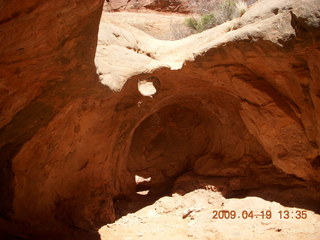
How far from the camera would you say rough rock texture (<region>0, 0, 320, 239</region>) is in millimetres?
3619

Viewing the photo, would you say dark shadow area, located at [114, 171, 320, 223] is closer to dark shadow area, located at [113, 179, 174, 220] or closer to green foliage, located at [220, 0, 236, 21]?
dark shadow area, located at [113, 179, 174, 220]

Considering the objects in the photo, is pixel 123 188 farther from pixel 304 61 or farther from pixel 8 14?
pixel 8 14

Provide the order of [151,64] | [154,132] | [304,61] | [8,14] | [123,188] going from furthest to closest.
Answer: [154,132] < [123,188] < [151,64] < [304,61] < [8,14]

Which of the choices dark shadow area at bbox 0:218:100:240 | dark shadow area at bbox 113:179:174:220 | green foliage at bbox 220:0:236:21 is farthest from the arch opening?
green foliage at bbox 220:0:236:21

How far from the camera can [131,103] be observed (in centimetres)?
581

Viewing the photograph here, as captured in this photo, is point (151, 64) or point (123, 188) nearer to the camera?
point (151, 64)

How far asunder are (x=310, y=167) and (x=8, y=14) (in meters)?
4.29

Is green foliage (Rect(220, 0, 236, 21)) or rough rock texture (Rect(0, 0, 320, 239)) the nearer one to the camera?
rough rock texture (Rect(0, 0, 320, 239))

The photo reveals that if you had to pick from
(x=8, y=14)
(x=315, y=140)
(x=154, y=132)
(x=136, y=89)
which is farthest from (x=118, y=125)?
A: (x=8, y=14)

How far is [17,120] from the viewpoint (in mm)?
3951

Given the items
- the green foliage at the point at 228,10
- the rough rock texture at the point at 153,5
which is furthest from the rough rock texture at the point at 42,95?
the rough rock texture at the point at 153,5

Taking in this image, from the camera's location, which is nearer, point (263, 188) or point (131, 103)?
point (131, 103)

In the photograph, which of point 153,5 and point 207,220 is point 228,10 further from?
point 207,220

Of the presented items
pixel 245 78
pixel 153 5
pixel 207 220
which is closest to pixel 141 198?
pixel 207 220
